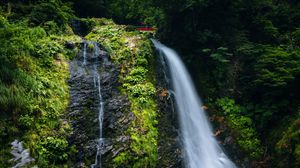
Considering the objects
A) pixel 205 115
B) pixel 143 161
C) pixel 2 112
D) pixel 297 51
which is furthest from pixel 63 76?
pixel 297 51

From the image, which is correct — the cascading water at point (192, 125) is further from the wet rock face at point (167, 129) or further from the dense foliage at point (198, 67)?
the dense foliage at point (198, 67)

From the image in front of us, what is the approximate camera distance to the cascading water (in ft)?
29.7

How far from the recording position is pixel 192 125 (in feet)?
33.2

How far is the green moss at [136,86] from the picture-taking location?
767 centimetres

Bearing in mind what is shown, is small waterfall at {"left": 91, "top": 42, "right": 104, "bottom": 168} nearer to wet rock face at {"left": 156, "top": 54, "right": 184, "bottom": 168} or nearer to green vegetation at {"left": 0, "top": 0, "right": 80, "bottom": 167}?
green vegetation at {"left": 0, "top": 0, "right": 80, "bottom": 167}

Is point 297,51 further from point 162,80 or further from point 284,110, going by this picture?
point 162,80

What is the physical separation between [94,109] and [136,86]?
66.6 inches

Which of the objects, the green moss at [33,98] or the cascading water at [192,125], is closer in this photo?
the green moss at [33,98]

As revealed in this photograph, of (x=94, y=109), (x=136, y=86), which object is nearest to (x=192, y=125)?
(x=136, y=86)

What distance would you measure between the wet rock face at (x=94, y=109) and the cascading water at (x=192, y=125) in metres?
2.23

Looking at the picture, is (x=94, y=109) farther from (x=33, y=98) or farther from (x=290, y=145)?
(x=290, y=145)

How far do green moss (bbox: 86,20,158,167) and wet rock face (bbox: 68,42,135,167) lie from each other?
222 mm

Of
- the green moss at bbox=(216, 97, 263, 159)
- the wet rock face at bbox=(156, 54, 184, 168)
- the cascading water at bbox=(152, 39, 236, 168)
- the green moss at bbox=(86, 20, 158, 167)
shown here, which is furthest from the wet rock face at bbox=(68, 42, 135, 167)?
the green moss at bbox=(216, 97, 263, 159)

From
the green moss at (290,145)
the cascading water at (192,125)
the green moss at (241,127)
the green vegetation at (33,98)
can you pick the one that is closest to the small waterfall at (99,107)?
the green vegetation at (33,98)
